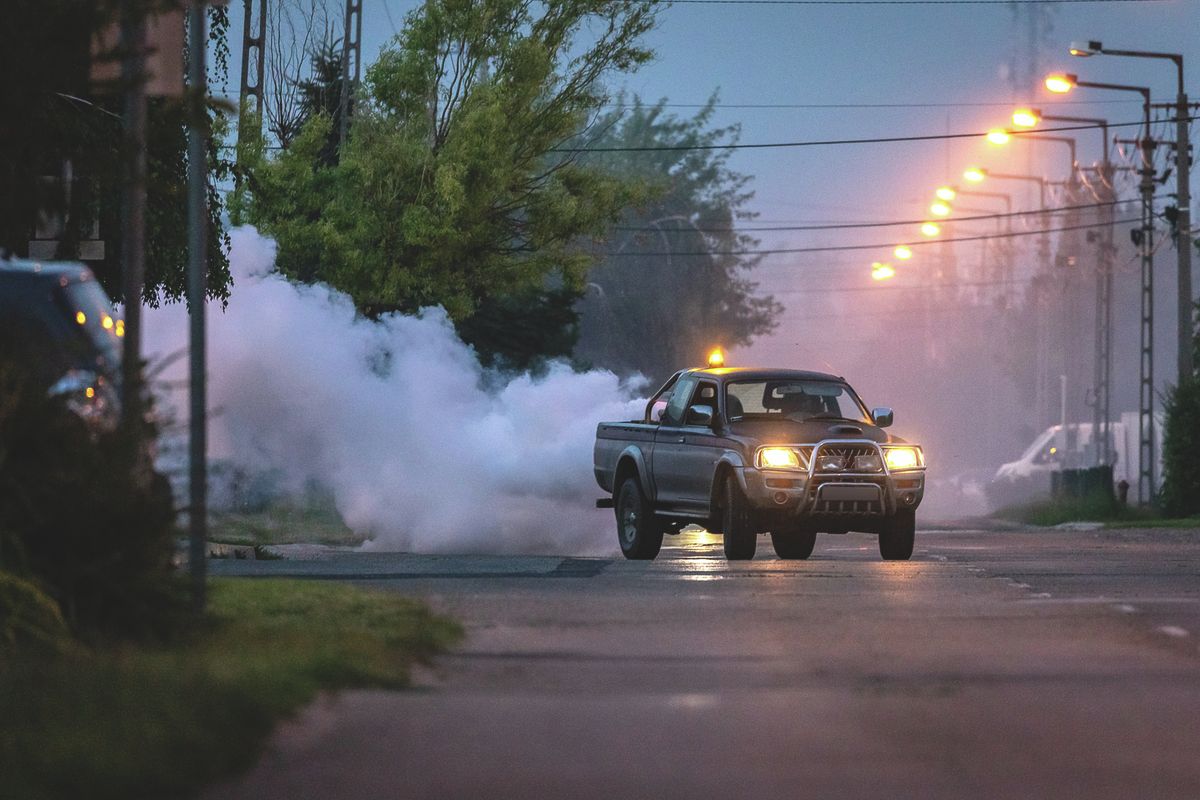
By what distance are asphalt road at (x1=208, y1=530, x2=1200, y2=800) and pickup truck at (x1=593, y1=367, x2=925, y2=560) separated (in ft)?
11.6

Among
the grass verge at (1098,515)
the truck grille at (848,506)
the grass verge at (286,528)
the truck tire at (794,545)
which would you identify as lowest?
the grass verge at (1098,515)

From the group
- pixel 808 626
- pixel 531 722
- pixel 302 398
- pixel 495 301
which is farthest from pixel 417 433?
pixel 531 722

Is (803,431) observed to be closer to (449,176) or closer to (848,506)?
(848,506)

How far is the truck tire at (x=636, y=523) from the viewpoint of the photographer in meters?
→ 21.6

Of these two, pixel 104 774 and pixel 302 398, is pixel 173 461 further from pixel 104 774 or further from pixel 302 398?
pixel 302 398

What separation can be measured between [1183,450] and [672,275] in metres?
58.5

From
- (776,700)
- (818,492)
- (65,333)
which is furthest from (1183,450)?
(776,700)

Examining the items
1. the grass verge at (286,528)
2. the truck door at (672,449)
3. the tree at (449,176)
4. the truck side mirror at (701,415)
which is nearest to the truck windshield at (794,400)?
the truck side mirror at (701,415)

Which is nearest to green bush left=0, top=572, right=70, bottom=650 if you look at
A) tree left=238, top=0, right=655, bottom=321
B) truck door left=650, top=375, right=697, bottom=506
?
truck door left=650, top=375, right=697, bottom=506

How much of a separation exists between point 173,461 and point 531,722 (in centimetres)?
310

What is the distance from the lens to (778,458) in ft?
64.0

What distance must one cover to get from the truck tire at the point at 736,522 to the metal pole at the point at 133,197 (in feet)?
27.4

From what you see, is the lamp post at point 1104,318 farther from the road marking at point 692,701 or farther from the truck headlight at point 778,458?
the road marking at point 692,701

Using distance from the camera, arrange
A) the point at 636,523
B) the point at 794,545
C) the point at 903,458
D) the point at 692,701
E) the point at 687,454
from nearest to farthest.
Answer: the point at 692,701 < the point at 903,458 < the point at 687,454 < the point at 636,523 < the point at 794,545
